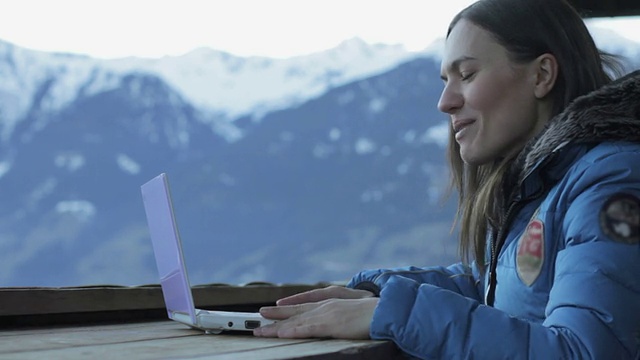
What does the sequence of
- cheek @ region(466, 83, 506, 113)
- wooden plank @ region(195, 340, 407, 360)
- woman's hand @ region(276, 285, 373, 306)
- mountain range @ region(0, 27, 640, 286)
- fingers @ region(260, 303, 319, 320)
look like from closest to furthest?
1. wooden plank @ region(195, 340, 407, 360)
2. fingers @ region(260, 303, 319, 320)
3. woman's hand @ region(276, 285, 373, 306)
4. cheek @ region(466, 83, 506, 113)
5. mountain range @ region(0, 27, 640, 286)

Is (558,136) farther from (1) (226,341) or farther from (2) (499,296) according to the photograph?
(1) (226,341)

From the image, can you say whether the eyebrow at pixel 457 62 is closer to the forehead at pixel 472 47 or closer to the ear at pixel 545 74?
the forehead at pixel 472 47

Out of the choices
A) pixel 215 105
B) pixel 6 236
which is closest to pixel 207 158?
pixel 215 105

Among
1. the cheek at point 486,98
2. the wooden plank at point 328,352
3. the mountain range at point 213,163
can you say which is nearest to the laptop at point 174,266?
the wooden plank at point 328,352

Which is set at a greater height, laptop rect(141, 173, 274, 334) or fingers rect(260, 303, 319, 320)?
laptop rect(141, 173, 274, 334)

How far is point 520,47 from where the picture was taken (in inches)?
55.9

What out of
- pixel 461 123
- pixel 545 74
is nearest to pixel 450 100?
pixel 461 123

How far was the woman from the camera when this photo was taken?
96cm

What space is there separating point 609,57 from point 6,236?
1491 inches

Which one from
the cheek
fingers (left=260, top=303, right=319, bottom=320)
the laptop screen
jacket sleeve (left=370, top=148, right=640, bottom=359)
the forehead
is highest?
the forehead

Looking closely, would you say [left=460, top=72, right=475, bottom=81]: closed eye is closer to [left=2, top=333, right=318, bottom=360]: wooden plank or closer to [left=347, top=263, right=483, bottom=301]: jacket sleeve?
[left=347, top=263, right=483, bottom=301]: jacket sleeve

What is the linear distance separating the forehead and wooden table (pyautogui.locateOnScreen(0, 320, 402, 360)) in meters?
0.62

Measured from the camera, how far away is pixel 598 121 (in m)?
1.15

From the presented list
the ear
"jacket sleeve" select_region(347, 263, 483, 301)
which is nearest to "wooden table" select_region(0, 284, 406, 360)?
"jacket sleeve" select_region(347, 263, 483, 301)
